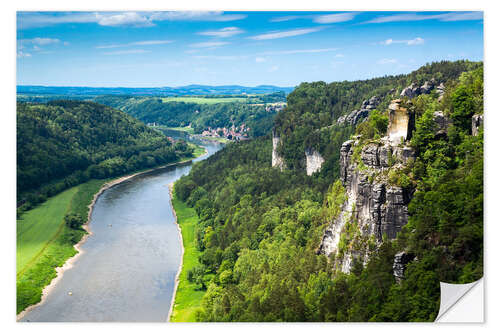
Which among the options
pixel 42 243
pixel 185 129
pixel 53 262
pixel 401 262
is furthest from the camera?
pixel 185 129

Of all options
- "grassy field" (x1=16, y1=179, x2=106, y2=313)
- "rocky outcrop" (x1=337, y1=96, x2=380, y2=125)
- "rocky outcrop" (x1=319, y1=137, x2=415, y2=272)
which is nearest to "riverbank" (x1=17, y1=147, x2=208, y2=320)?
"grassy field" (x1=16, y1=179, x2=106, y2=313)

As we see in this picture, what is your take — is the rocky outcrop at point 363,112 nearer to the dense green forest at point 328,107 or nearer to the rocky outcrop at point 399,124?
the dense green forest at point 328,107

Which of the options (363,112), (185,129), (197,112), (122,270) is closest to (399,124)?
(122,270)

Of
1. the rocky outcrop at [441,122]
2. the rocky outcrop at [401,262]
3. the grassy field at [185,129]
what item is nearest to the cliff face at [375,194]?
the rocky outcrop at [441,122]

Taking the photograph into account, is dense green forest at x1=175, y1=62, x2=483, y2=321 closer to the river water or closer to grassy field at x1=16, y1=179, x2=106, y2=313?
the river water

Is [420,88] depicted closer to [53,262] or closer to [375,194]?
[375,194]
